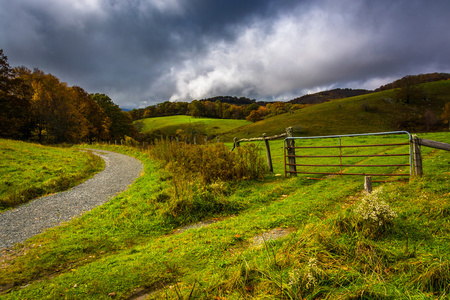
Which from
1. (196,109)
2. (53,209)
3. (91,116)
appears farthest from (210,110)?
(53,209)

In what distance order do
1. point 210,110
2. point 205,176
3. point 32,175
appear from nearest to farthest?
1. point 205,176
2. point 32,175
3. point 210,110

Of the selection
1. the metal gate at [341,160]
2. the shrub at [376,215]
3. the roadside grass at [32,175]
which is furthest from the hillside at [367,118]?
the shrub at [376,215]

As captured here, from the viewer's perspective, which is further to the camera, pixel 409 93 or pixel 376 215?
pixel 409 93

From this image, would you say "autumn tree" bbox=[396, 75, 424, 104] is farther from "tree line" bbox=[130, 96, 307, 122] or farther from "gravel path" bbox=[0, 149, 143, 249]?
"gravel path" bbox=[0, 149, 143, 249]

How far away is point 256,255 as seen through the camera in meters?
→ 3.69

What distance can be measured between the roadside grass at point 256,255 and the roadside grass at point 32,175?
A: 16.5 feet

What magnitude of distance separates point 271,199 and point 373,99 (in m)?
75.2

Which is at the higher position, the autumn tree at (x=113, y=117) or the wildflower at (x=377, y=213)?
the autumn tree at (x=113, y=117)

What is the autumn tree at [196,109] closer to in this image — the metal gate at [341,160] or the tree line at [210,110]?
the tree line at [210,110]

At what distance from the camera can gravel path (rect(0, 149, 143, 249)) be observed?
6316 millimetres

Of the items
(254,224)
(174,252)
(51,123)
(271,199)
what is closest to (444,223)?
(254,224)

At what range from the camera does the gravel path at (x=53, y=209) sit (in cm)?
632

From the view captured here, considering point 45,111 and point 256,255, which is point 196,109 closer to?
point 45,111

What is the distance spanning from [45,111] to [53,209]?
36.8 metres
